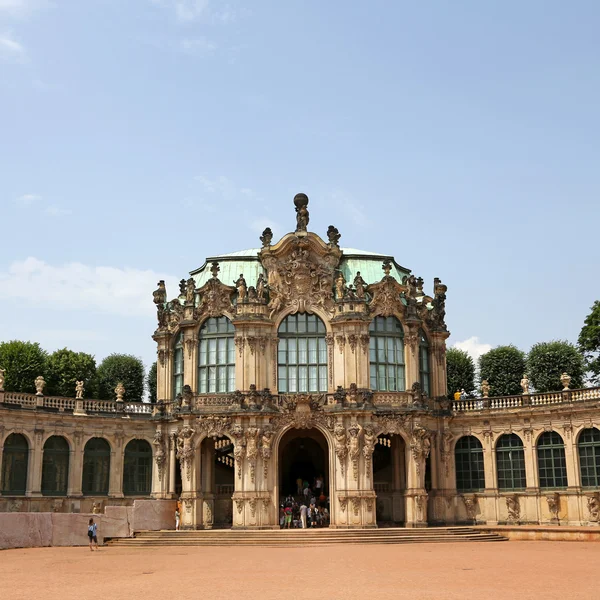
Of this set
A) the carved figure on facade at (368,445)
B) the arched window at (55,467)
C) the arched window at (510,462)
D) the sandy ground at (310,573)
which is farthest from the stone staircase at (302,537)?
the arched window at (55,467)

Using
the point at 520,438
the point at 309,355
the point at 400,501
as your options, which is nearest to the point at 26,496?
the point at 309,355

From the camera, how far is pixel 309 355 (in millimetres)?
53938

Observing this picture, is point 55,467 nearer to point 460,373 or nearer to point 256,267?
point 256,267

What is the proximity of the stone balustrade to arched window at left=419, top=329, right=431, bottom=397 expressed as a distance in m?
2.24

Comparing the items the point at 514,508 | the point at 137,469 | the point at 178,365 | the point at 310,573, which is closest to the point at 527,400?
the point at 514,508

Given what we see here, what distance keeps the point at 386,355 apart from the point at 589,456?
13.3m

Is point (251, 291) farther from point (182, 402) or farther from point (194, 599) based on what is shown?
point (194, 599)

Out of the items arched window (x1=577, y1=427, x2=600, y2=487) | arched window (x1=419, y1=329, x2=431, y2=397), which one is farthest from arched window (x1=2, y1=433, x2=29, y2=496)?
arched window (x1=577, y1=427, x2=600, y2=487)

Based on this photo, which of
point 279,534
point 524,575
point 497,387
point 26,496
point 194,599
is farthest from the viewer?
point 497,387

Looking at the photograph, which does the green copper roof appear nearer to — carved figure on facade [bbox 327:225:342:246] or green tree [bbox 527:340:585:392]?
carved figure on facade [bbox 327:225:342:246]

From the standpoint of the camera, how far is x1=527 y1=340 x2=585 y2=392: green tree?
6906 cm

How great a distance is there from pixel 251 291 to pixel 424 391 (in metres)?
12.6

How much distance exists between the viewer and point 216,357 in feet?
178

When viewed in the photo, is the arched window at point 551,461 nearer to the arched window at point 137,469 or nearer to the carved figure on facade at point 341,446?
the carved figure on facade at point 341,446
